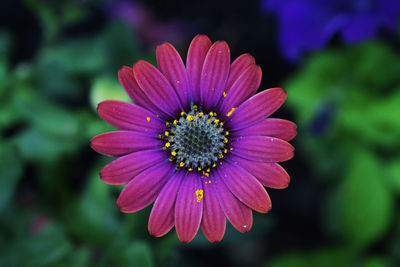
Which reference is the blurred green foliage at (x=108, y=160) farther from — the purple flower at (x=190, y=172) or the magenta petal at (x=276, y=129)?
the magenta petal at (x=276, y=129)

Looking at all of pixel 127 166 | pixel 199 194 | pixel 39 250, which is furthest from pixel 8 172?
pixel 199 194

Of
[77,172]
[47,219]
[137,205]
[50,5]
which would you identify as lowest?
[137,205]

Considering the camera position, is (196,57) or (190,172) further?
(190,172)

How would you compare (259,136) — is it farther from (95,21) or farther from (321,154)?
(95,21)

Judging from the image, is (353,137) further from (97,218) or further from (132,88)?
(132,88)

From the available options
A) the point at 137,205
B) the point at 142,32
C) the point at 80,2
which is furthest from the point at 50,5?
the point at 137,205

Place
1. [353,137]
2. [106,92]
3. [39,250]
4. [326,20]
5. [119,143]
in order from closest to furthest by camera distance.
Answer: [119,143], [39,250], [106,92], [326,20], [353,137]
